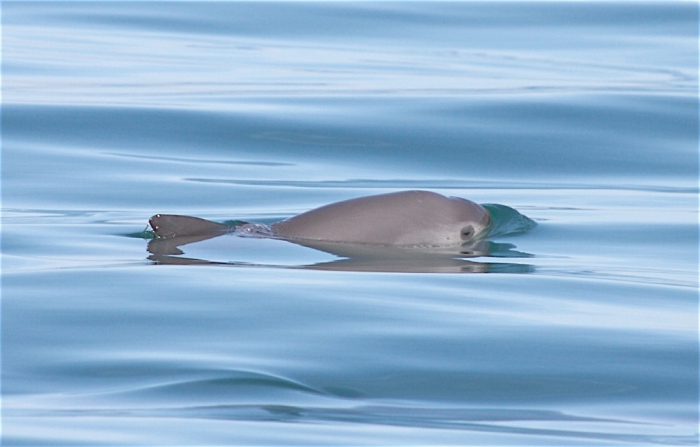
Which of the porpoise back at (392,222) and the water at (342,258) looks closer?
the water at (342,258)

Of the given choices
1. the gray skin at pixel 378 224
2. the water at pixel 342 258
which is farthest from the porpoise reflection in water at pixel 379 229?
the water at pixel 342 258

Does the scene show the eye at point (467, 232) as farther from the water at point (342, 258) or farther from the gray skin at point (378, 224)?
the water at point (342, 258)

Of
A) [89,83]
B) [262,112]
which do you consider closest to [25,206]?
[262,112]

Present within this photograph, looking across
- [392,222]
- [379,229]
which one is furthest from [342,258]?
[392,222]

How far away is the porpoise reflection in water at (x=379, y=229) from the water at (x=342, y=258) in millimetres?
187

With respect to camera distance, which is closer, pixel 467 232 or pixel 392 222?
pixel 392 222

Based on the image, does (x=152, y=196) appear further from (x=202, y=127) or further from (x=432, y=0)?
(x=432, y=0)

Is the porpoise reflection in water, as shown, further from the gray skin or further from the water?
the water

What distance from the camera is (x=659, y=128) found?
15.9 meters

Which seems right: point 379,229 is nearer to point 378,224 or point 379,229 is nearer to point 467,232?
point 378,224

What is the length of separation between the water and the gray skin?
25 cm

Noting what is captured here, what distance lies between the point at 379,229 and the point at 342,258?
0.74 m

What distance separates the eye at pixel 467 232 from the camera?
9.33 m

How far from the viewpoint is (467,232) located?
30.7 feet
